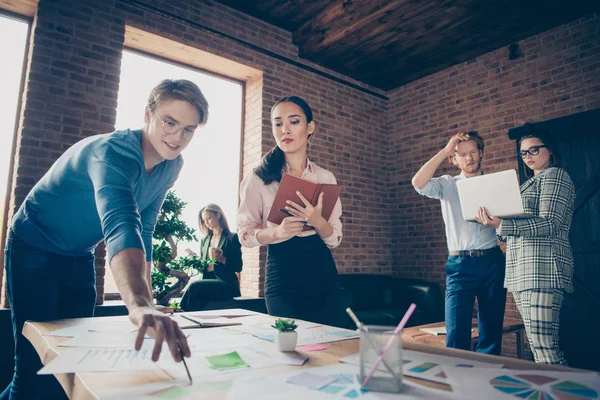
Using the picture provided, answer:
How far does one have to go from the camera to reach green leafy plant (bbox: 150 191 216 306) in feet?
10.4

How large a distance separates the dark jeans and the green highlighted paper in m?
0.74

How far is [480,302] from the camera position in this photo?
2.27m

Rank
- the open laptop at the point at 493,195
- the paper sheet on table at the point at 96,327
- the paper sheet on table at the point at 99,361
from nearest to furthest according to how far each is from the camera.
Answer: the paper sheet on table at the point at 99,361
the paper sheet on table at the point at 96,327
the open laptop at the point at 493,195

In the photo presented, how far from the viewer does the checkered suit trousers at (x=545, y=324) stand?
1.96m

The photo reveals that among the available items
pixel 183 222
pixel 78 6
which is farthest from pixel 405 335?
pixel 78 6

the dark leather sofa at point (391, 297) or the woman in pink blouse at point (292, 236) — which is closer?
the woman in pink blouse at point (292, 236)

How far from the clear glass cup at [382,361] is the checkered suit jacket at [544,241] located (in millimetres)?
1653

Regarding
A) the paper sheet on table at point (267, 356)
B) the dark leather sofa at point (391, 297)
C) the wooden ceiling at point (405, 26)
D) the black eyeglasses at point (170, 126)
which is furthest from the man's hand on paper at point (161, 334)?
the wooden ceiling at point (405, 26)

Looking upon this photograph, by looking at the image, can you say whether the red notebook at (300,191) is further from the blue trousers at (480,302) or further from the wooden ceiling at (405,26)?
the wooden ceiling at (405,26)

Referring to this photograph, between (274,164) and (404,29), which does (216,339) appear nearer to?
(274,164)

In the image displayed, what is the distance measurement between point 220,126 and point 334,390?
3.84 meters

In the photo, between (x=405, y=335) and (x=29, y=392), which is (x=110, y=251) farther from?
(x=405, y=335)

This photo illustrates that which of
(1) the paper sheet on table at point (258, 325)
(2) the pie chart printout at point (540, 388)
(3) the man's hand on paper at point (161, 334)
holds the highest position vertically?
(3) the man's hand on paper at point (161, 334)

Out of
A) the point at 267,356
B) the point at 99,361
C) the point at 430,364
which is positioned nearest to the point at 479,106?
the point at 430,364
